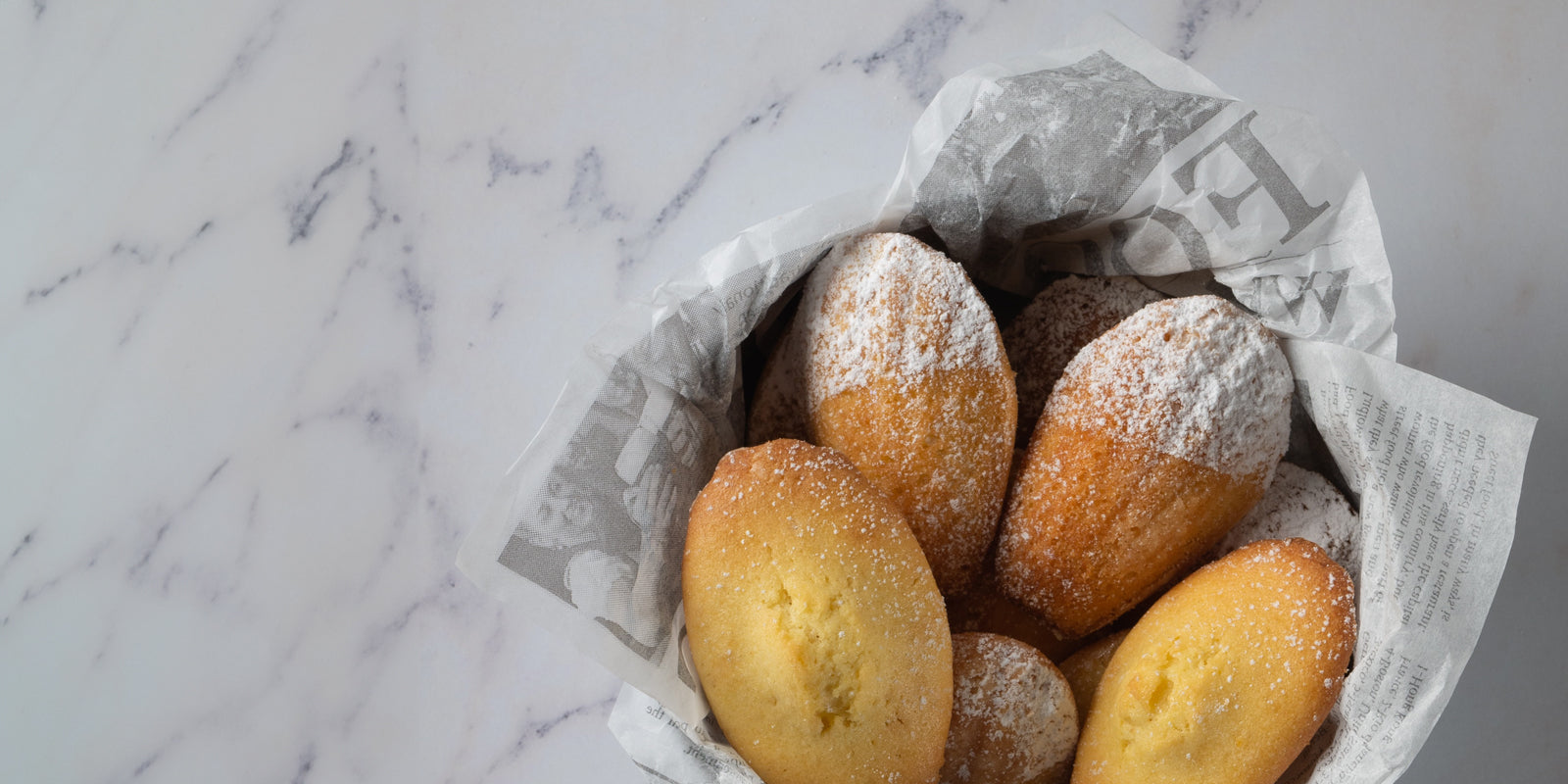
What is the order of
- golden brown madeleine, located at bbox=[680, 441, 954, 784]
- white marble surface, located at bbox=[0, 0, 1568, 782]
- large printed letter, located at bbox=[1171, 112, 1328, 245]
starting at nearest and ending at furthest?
golden brown madeleine, located at bbox=[680, 441, 954, 784] → large printed letter, located at bbox=[1171, 112, 1328, 245] → white marble surface, located at bbox=[0, 0, 1568, 782]

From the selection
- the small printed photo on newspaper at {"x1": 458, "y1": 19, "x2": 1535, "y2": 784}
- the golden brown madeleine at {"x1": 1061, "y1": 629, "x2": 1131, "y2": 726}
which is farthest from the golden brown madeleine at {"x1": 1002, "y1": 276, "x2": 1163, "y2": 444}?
the golden brown madeleine at {"x1": 1061, "y1": 629, "x2": 1131, "y2": 726}

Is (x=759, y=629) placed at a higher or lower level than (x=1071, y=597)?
higher

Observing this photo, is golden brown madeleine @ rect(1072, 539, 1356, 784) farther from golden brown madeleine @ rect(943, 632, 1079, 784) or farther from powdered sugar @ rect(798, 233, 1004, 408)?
powdered sugar @ rect(798, 233, 1004, 408)

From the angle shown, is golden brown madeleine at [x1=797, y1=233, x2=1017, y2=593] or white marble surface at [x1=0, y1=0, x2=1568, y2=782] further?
white marble surface at [x1=0, y1=0, x2=1568, y2=782]

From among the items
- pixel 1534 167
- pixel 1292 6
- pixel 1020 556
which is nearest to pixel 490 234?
pixel 1020 556

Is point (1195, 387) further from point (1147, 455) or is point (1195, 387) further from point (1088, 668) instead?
point (1088, 668)

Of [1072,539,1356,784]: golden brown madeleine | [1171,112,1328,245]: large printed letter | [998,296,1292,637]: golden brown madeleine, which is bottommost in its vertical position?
[1072,539,1356,784]: golden brown madeleine

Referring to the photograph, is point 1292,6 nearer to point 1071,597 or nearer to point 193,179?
point 1071,597
